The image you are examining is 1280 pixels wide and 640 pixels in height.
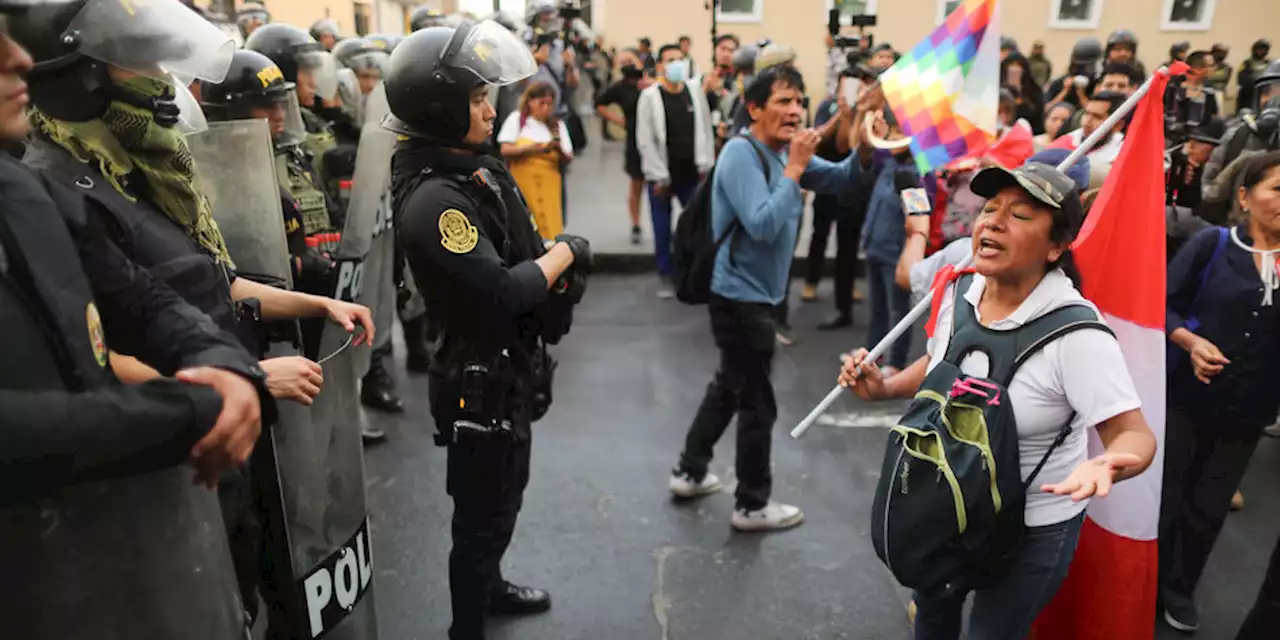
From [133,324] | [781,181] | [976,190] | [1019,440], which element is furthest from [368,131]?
[1019,440]

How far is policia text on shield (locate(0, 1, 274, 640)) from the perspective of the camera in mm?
1025

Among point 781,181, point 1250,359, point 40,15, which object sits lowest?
point 1250,359

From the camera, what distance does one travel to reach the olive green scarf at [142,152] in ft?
5.06

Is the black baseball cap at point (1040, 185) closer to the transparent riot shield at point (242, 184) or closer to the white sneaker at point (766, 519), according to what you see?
the transparent riot shield at point (242, 184)

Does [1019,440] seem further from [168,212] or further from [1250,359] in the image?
[168,212]

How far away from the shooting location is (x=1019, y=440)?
1904 mm

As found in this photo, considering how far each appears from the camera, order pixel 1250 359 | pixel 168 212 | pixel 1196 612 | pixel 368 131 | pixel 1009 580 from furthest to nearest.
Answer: pixel 368 131 < pixel 1196 612 < pixel 1250 359 < pixel 1009 580 < pixel 168 212

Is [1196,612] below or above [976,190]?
below

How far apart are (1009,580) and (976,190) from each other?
0.96m

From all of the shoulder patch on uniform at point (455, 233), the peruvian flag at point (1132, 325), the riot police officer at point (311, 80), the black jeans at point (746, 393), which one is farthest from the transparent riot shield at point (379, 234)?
the peruvian flag at point (1132, 325)

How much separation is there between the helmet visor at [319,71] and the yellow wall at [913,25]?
13.0 meters

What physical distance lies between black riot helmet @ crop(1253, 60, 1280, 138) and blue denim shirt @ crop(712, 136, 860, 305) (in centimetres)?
229

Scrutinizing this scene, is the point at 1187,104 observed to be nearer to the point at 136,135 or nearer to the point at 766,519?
the point at 766,519

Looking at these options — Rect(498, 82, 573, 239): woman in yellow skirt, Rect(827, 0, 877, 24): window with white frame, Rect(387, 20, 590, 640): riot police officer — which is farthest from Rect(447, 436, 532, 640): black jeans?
Rect(827, 0, 877, 24): window with white frame
